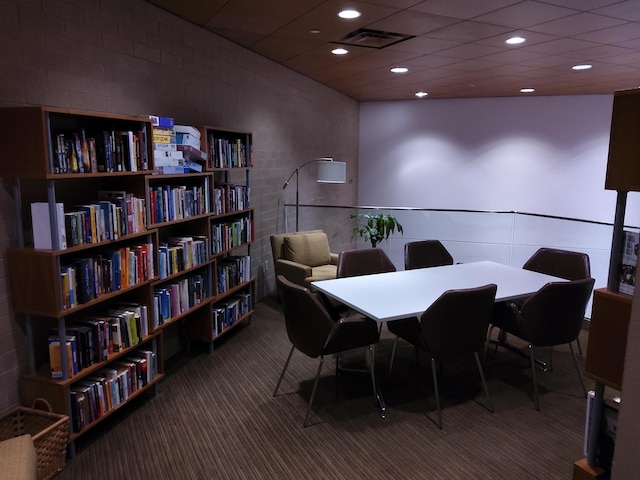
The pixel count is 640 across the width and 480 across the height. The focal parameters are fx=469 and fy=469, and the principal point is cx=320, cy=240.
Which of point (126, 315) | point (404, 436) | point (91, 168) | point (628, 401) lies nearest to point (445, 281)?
point (404, 436)

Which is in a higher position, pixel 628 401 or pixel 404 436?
pixel 628 401

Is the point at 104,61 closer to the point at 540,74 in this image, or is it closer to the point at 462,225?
the point at 462,225

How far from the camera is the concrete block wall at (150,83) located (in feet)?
8.30

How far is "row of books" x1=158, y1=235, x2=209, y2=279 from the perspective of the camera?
3.36 metres

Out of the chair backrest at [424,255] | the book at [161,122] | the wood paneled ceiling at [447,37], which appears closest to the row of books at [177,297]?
the book at [161,122]

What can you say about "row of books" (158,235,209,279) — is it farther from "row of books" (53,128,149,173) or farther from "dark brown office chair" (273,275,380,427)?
"dark brown office chair" (273,275,380,427)

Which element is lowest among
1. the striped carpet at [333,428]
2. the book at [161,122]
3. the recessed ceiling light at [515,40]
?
the striped carpet at [333,428]

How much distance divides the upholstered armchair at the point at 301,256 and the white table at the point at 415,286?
139cm

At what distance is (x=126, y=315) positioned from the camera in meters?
2.97

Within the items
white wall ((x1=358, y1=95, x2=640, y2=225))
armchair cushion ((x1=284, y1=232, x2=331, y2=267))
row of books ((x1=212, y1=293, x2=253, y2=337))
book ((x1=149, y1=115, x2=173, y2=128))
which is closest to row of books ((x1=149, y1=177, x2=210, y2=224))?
book ((x1=149, y1=115, x2=173, y2=128))

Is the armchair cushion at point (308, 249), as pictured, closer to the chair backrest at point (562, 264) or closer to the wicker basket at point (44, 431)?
the chair backrest at point (562, 264)

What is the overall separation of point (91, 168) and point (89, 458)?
5.44 ft

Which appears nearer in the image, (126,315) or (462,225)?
(126,315)

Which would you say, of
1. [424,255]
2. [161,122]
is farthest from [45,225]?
[424,255]
